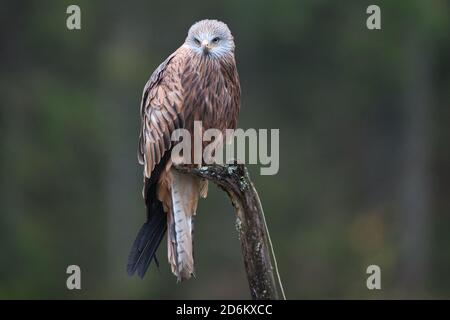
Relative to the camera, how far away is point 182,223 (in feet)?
29.6

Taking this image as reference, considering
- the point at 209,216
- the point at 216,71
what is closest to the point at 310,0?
the point at 209,216

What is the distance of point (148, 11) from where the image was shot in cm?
2002

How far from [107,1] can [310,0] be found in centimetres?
391

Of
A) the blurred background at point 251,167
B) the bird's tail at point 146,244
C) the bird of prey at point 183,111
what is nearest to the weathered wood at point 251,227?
the bird of prey at point 183,111

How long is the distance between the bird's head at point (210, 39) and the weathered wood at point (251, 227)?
123 centimetres

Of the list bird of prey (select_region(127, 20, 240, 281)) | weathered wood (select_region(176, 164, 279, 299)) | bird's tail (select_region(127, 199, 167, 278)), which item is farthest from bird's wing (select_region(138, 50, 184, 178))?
weathered wood (select_region(176, 164, 279, 299))

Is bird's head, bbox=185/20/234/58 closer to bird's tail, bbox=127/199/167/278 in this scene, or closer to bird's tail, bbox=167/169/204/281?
bird's tail, bbox=167/169/204/281

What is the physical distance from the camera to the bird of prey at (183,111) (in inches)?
357

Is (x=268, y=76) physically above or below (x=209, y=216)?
above

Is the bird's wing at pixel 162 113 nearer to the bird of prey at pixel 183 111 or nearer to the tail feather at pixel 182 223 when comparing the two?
the bird of prey at pixel 183 111

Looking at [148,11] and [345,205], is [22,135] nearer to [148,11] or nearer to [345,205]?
[148,11]

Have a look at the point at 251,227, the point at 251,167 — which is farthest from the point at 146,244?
the point at 251,167

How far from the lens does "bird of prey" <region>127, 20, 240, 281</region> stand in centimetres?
906

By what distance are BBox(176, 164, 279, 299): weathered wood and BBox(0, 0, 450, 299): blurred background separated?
32.4 feet
